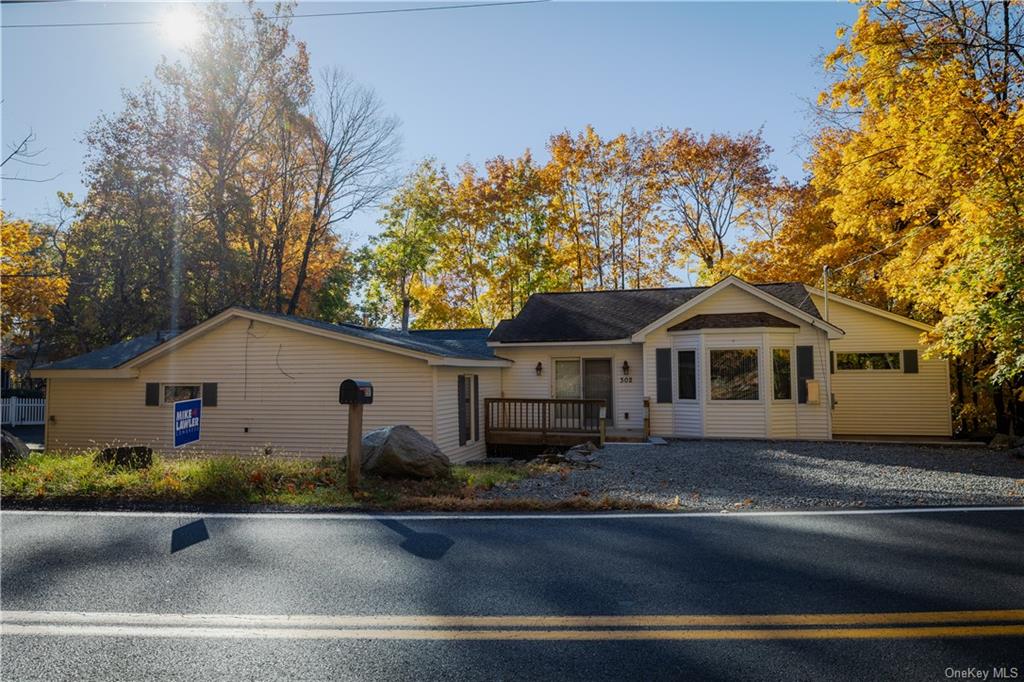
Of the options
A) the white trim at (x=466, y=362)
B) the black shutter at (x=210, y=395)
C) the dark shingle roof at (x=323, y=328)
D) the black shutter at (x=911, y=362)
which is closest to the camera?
the white trim at (x=466, y=362)

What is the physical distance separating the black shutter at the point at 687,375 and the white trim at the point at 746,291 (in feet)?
3.47

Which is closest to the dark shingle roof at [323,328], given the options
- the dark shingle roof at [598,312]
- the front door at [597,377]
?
the dark shingle roof at [598,312]

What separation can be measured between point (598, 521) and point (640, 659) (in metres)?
3.14

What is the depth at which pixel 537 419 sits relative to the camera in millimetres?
17156

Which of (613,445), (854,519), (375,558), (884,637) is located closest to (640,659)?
(884,637)

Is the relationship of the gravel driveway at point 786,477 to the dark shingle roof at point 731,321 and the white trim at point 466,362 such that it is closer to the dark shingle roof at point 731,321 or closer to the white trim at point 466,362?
the dark shingle roof at point 731,321

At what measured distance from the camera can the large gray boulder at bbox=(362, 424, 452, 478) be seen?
28.5 feet

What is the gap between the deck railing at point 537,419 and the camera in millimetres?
16250

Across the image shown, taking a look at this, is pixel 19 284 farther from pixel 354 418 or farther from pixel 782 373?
pixel 782 373

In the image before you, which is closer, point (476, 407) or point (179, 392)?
point (179, 392)

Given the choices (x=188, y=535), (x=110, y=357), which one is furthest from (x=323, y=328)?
(x=188, y=535)

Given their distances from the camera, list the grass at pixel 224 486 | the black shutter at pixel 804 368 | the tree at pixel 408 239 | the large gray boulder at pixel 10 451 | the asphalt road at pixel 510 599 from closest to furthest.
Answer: the asphalt road at pixel 510 599
the grass at pixel 224 486
the large gray boulder at pixel 10 451
the black shutter at pixel 804 368
the tree at pixel 408 239

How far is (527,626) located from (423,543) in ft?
6.52

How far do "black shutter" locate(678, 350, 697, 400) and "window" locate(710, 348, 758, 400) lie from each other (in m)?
0.49
